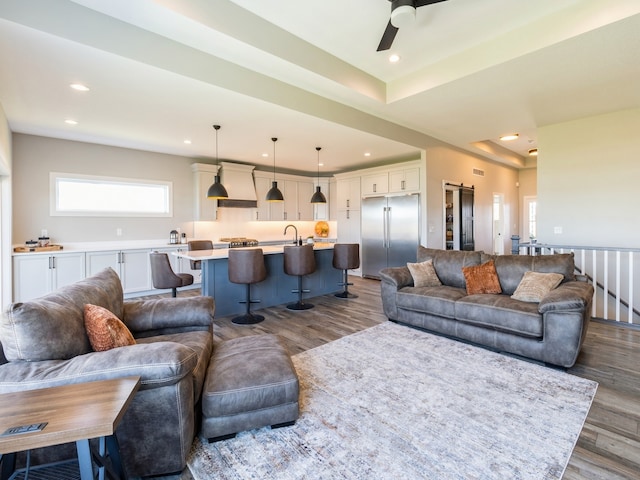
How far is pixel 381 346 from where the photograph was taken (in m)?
3.29

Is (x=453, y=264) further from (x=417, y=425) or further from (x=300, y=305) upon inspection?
(x=417, y=425)

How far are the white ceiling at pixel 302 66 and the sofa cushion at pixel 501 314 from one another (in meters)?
2.45

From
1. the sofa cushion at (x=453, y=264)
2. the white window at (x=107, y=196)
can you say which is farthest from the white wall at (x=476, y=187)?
the white window at (x=107, y=196)

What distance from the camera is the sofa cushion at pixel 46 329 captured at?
4.80 ft

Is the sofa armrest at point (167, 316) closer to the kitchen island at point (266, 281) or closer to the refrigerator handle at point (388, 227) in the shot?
the kitchen island at point (266, 281)

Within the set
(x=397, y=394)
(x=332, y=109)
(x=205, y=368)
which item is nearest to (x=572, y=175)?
(x=332, y=109)

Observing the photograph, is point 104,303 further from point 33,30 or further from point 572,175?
point 572,175

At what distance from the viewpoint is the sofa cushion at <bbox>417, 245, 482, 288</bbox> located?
3.94 m

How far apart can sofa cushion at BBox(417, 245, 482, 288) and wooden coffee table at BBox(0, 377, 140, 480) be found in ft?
11.9

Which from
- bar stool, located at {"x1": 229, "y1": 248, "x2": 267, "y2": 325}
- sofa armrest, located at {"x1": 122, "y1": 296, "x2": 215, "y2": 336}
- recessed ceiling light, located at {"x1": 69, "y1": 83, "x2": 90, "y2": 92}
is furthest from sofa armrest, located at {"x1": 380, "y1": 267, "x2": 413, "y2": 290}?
recessed ceiling light, located at {"x1": 69, "y1": 83, "x2": 90, "y2": 92}

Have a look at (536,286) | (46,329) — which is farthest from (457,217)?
(46,329)

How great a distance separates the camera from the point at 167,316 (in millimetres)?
2436

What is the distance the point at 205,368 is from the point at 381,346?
1891 mm

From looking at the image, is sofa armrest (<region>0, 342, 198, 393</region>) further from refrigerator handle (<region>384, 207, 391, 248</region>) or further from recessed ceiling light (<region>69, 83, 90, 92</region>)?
refrigerator handle (<region>384, 207, 391, 248</region>)
